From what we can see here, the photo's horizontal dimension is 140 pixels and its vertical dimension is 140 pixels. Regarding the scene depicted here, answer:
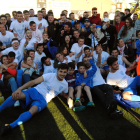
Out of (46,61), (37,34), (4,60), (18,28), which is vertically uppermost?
(18,28)

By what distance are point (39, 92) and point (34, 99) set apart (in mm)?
183

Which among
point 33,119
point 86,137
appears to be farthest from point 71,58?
point 86,137

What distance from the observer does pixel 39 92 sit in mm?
2852

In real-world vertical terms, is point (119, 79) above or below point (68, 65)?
below

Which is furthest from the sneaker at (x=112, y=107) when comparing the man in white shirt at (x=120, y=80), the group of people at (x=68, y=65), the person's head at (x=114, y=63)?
the person's head at (x=114, y=63)

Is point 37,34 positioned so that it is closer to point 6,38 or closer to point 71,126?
point 6,38

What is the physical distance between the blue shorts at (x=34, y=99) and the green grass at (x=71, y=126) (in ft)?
0.59

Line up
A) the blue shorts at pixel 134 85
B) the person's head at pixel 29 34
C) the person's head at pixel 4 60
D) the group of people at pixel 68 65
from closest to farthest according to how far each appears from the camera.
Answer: the group of people at pixel 68 65, the blue shorts at pixel 134 85, the person's head at pixel 4 60, the person's head at pixel 29 34

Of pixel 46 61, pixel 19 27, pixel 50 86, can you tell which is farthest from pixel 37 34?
pixel 50 86

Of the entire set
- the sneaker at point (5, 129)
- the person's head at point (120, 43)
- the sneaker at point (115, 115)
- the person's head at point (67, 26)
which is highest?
the person's head at point (67, 26)

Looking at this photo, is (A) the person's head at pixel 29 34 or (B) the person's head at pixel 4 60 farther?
(A) the person's head at pixel 29 34

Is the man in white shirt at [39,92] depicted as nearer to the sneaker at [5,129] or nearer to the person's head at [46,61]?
the sneaker at [5,129]

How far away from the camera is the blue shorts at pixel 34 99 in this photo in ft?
8.78

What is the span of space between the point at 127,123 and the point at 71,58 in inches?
97.7
